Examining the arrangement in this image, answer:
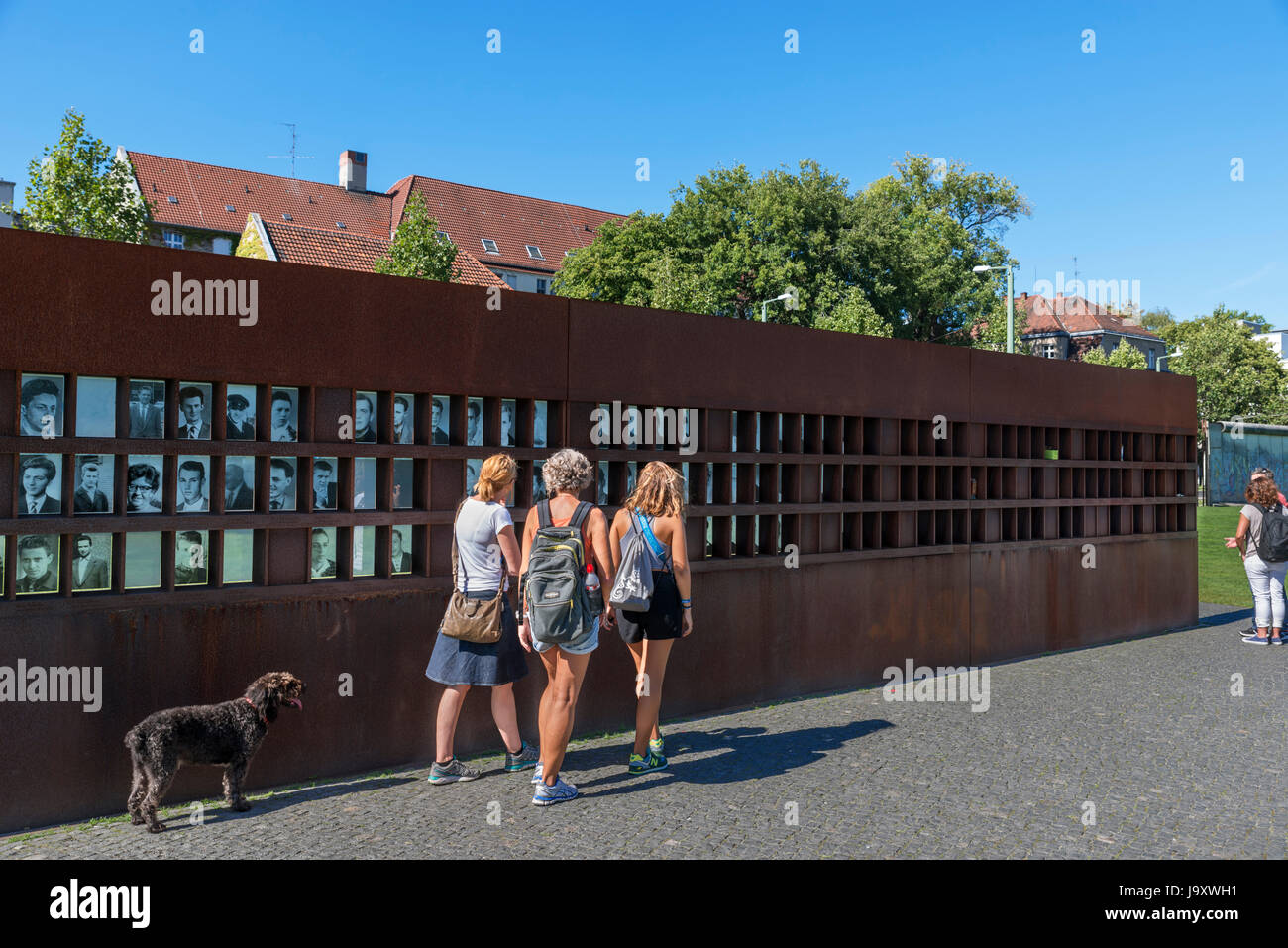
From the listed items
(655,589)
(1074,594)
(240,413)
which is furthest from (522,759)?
(1074,594)

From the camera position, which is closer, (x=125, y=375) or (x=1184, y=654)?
(x=125, y=375)

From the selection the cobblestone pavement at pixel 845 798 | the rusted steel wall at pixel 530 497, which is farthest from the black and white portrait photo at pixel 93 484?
A: the cobblestone pavement at pixel 845 798

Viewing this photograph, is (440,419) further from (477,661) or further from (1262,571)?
(1262,571)

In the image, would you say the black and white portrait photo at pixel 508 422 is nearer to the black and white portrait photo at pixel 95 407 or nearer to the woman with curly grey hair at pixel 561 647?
the woman with curly grey hair at pixel 561 647

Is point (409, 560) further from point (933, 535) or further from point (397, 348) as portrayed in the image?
point (933, 535)

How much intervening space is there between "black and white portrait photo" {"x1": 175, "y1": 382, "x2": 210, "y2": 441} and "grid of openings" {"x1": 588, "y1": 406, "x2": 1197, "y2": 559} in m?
2.59

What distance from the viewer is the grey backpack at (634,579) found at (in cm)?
605

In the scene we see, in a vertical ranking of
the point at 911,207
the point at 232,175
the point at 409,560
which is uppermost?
the point at 232,175

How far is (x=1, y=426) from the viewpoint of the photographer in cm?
506

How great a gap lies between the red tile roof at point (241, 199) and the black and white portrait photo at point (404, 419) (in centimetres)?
6258
